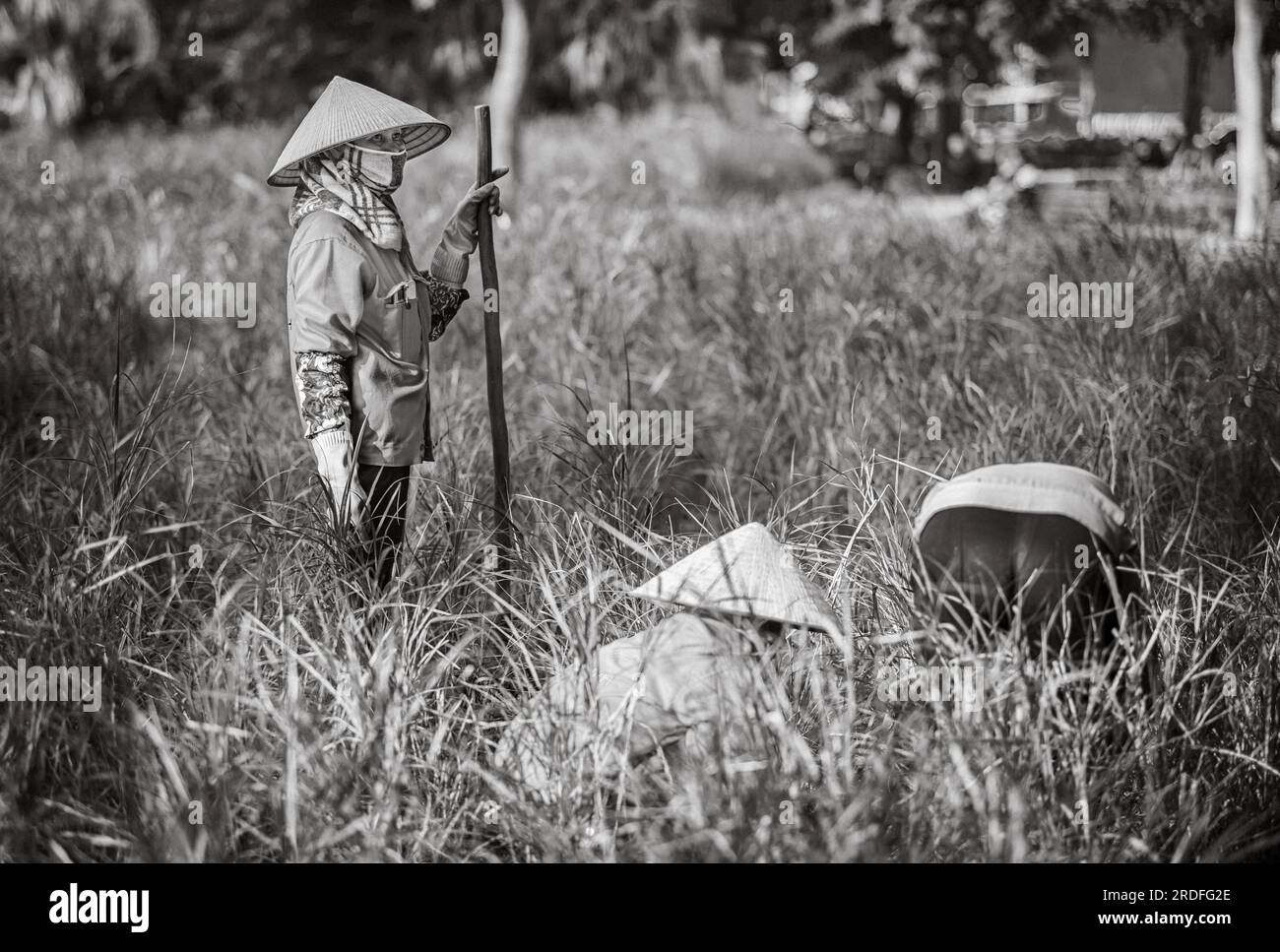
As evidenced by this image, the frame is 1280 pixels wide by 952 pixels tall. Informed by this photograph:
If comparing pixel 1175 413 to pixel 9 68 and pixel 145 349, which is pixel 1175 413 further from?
pixel 9 68

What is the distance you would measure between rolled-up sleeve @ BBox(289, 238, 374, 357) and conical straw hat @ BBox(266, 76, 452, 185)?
208 millimetres

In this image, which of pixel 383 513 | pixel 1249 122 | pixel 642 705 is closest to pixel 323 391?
pixel 383 513

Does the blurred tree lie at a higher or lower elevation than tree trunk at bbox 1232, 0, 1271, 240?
higher

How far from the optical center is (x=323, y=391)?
3215 millimetres

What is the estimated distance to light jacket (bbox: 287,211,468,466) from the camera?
3.18 m

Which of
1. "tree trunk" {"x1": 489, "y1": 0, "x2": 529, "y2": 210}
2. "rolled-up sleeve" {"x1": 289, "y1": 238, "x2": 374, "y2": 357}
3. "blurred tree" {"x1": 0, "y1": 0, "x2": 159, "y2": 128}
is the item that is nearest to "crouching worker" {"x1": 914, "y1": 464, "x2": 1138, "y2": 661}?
"rolled-up sleeve" {"x1": 289, "y1": 238, "x2": 374, "y2": 357}

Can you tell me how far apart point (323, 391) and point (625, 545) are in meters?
0.95

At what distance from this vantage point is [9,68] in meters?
26.6

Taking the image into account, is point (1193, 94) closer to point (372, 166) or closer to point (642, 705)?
point (372, 166)

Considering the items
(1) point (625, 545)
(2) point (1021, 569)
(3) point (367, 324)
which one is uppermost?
(3) point (367, 324)

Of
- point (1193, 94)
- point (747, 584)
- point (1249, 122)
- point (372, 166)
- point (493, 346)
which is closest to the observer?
point (747, 584)

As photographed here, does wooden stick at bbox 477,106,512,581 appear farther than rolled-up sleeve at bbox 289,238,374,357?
Yes

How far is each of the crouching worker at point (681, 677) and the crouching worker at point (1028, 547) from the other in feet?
0.93

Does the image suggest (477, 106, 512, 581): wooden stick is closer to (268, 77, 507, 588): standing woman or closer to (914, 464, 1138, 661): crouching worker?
(268, 77, 507, 588): standing woman
